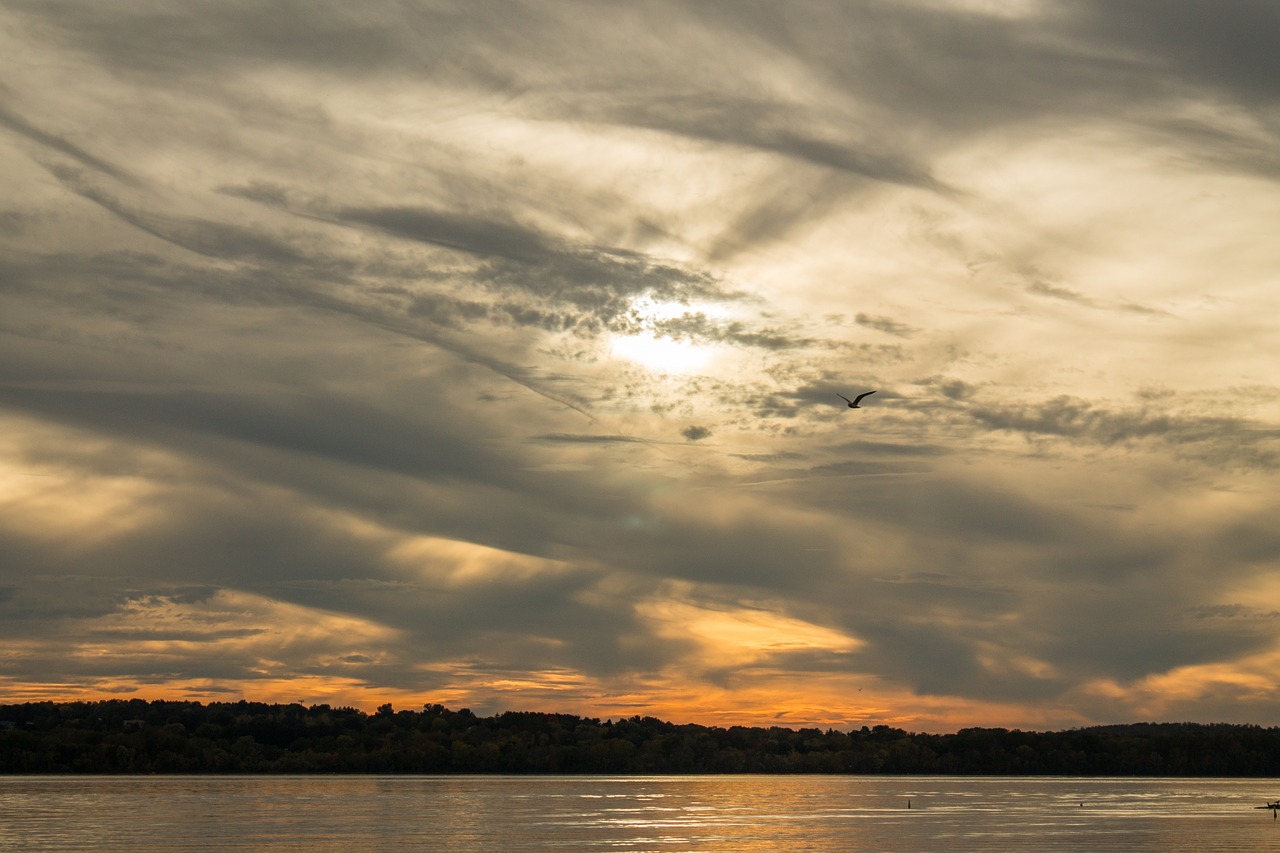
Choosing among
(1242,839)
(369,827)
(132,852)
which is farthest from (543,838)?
(1242,839)

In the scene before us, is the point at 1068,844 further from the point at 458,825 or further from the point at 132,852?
the point at 132,852

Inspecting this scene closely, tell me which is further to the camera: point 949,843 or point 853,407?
point 949,843

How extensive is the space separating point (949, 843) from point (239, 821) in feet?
304

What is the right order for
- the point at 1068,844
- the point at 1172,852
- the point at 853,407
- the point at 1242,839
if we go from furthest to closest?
the point at 1242,839, the point at 1068,844, the point at 1172,852, the point at 853,407

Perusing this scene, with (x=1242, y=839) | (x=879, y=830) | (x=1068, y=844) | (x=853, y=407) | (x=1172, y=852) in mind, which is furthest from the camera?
(x=879, y=830)

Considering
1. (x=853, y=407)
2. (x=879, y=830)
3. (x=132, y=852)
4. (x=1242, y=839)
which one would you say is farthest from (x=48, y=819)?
(x=1242, y=839)

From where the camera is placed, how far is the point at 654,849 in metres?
135

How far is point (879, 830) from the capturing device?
172 meters

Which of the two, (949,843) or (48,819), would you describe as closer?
(949,843)

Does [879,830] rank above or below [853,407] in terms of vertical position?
below

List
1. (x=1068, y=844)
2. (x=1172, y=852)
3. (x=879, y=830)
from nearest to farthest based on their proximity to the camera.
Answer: (x=1172, y=852) → (x=1068, y=844) → (x=879, y=830)

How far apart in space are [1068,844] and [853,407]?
6532 cm

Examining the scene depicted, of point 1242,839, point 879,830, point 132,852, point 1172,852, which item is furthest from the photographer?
point 879,830

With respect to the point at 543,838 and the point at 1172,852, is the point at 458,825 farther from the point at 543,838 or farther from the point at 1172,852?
the point at 1172,852
